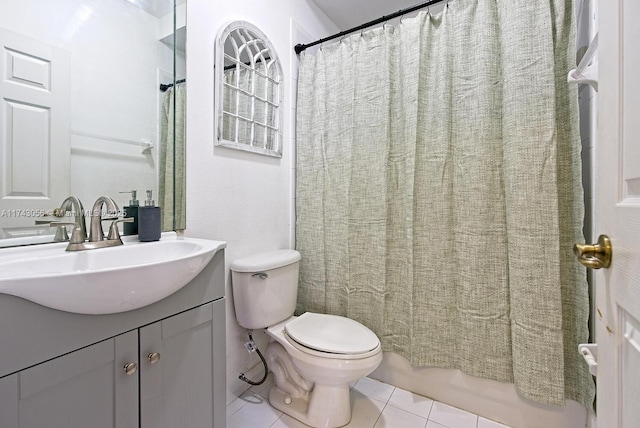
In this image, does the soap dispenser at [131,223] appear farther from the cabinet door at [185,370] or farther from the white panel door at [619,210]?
the white panel door at [619,210]

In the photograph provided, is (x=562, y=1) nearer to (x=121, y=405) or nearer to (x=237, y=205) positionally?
(x=237, y=205)

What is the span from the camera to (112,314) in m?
0.70

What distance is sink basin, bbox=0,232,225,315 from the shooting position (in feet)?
1.87

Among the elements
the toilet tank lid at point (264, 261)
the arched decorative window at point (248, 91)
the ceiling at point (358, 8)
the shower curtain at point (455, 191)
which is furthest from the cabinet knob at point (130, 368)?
the ceiling at point (358, 8)

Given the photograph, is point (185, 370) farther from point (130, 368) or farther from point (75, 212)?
Result: point (75, 212)

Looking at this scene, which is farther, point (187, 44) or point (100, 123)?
point (187, 44)

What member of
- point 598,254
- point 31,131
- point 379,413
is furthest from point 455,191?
point 31,131

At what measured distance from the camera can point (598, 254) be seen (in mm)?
508

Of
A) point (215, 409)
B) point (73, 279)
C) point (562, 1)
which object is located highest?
point (562, 1)

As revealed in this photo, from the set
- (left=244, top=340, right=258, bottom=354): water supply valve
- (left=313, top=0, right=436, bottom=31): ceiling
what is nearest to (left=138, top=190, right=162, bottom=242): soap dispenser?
(left=244, top=340, right=258, bottom=354): water supply valve

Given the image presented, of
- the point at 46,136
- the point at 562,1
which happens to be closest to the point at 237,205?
the point at 46,136

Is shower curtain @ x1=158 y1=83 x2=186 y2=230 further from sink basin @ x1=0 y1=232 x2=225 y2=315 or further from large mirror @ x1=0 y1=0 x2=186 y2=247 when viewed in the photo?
sink basin @ x1=0 y1=232 x2=225 y2=315

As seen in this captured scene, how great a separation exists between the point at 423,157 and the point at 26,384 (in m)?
1.51

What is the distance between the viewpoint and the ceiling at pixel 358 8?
6.14 feet
